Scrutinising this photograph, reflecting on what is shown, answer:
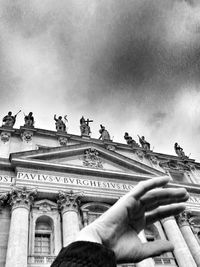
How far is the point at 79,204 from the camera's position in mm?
15898

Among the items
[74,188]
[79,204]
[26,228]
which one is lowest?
[26,228]

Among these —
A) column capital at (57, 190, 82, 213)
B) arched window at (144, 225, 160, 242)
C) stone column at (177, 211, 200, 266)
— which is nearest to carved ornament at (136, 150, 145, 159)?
stone column at (177, 211, 200, 266)

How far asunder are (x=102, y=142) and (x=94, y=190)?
7247mm

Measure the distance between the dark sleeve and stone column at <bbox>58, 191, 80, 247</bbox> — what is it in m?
12.3

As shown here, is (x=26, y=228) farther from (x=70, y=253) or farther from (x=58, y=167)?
(x=70, y=253)

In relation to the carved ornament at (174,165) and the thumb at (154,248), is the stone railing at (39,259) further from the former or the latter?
the carved ornament at (174,165)

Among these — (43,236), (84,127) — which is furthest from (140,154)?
(43,236)

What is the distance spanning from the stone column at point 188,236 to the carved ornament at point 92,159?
23.9 feet

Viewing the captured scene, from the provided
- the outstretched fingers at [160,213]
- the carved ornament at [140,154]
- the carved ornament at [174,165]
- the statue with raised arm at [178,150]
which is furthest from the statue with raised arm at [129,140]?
the outstretched fingers at [160,213]

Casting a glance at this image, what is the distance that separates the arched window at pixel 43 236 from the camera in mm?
13611

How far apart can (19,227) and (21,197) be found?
1.86 metres

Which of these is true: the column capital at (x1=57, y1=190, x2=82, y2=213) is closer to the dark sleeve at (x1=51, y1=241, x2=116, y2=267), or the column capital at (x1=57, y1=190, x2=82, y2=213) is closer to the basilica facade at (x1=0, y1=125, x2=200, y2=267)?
the basilica facade at (x1=0, y1=125, x2=200, y2=267)

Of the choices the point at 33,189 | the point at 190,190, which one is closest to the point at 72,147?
the point at 33,189

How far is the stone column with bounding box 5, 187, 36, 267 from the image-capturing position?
11477 millimetres
